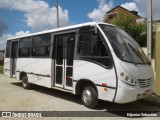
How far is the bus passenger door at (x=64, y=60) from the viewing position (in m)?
9.84

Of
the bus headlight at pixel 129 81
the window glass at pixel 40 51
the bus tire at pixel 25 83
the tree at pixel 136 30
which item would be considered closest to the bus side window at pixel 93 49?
the bus headlight at pixel 129 81

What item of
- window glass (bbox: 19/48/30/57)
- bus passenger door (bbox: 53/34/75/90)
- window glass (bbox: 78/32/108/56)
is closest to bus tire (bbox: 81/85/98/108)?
bus passenger door (bbox: 53/34/75/90)

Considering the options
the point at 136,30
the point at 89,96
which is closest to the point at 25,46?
the point at 89,96

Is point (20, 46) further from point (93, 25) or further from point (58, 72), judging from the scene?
point (93, 25)

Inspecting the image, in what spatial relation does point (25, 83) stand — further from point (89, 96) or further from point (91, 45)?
point (91, 45)

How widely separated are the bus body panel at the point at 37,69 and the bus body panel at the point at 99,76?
217 centimetres

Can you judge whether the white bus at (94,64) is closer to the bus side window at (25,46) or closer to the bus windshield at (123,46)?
the bus windshield at (123,46)

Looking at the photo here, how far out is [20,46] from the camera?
14188 mm

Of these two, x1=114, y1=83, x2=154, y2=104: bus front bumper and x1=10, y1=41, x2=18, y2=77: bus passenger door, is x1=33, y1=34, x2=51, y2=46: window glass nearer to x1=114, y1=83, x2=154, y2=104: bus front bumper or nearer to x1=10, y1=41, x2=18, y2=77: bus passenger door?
x1=10, y1=41, x2=18, y2=77: bus passenger door

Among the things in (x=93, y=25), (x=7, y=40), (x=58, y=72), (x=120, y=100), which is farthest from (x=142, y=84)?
(x=7, y=40)

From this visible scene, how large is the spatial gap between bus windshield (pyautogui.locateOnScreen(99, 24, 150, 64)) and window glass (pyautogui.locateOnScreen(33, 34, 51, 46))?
137 inches

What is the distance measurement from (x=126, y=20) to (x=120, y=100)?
19.5m

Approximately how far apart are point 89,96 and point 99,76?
3.09 feet

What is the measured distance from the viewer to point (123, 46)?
8188 millimetres
